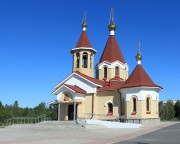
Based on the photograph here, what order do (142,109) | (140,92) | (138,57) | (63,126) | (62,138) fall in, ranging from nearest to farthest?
(62,138), (63,126), (142,109), (140,92), (138,57)

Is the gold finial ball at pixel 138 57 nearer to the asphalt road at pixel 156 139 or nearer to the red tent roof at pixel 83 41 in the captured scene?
the red tent roof at pixel 83 41

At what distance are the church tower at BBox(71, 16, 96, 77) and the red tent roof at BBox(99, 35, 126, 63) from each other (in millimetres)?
1523

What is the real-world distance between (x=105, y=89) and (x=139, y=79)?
3716mm

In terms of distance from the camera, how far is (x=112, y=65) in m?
31.2

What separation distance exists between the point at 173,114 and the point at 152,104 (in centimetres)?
3359

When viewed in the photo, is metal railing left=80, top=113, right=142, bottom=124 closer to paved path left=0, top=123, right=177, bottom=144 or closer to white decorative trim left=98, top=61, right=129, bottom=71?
white decorative trim left=98, top=61, right=129, bottom=71

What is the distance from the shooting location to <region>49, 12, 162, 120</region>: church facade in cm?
2595

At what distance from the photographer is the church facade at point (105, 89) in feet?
85.1

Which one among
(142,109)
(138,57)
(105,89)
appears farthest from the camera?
(138,57)

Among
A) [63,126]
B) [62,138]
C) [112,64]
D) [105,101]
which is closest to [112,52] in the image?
[112,64]

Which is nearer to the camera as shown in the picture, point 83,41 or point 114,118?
point 114,118

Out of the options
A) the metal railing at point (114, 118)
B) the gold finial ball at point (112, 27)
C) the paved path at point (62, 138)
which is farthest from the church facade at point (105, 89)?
the paved path at point (62, 138)

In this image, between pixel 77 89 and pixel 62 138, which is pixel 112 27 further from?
pixel 62 138

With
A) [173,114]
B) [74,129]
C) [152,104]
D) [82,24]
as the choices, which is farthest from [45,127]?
[173,114]
